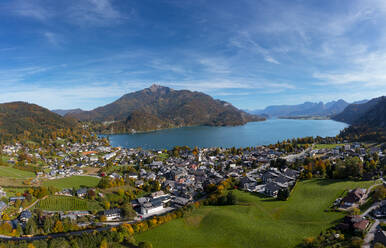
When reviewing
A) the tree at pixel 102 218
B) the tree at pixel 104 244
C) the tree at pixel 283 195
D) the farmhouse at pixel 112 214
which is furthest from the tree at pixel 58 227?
the tree at pixel 283 195

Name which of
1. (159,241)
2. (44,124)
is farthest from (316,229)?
(44,124)

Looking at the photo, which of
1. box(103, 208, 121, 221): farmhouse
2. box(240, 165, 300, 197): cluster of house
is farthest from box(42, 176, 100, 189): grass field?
box(240, 165, 300, 197): cluster of house

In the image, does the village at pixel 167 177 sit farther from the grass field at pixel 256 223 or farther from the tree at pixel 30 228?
the grass field at pixel 256 223

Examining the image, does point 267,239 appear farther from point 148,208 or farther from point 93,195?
point 93,195

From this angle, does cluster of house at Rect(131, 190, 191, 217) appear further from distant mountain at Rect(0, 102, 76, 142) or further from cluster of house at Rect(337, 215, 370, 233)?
distant mountain at Rect(0, 102, 76, 142)

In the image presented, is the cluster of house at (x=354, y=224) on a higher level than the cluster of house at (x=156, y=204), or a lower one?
higher

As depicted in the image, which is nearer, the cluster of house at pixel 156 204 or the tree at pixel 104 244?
the tree at pixel 104 244

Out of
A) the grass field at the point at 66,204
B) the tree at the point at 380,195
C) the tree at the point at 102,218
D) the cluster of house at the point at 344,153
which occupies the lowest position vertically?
the tree at the point at 102,218
